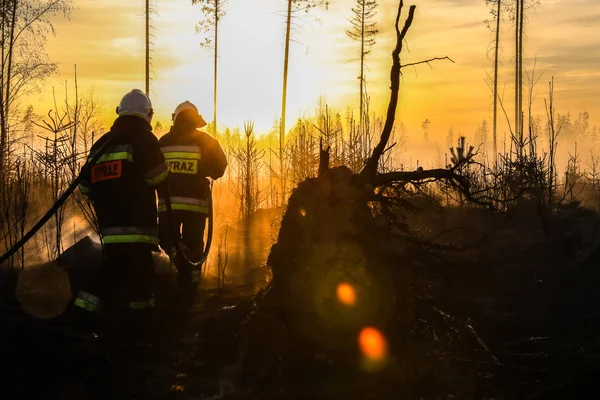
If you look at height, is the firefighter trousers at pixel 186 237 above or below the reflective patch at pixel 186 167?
below

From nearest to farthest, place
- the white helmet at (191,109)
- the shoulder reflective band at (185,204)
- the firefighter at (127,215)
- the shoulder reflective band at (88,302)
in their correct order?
the shoulder reflective band at (88,302) < the firefighter at (127,215) < the shoulder reflective band at (185,204) < the white helmet at (191,109)

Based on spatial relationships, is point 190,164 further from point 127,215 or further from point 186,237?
point 127,215

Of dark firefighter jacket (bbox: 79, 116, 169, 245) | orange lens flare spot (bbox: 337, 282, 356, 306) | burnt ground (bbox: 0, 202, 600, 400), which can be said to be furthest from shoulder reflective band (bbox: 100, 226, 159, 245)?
orange lens flare spot (bbox: 337, 282, 356, 306)

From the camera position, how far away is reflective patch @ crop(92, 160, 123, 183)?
5289 millimetres

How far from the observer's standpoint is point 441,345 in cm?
528

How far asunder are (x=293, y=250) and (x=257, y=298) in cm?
65

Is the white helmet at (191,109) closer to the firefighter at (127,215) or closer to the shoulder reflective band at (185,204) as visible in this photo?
the shoulder reflective band at (185,204)

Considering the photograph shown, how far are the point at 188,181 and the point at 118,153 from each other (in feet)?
5.01

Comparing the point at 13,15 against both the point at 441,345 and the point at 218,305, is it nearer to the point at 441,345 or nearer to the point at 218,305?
the point at 218,305

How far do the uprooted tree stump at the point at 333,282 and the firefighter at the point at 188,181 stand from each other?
1763 mm

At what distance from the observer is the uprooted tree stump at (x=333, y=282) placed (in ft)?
16.2

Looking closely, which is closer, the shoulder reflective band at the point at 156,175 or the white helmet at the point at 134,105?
the shoulder reflective band at the point at 156,175

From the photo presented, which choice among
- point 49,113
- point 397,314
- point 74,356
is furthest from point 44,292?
point 397,314

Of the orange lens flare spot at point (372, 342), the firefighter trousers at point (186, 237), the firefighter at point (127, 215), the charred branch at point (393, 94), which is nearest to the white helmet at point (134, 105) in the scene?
the firefighter at point (127, 215)
